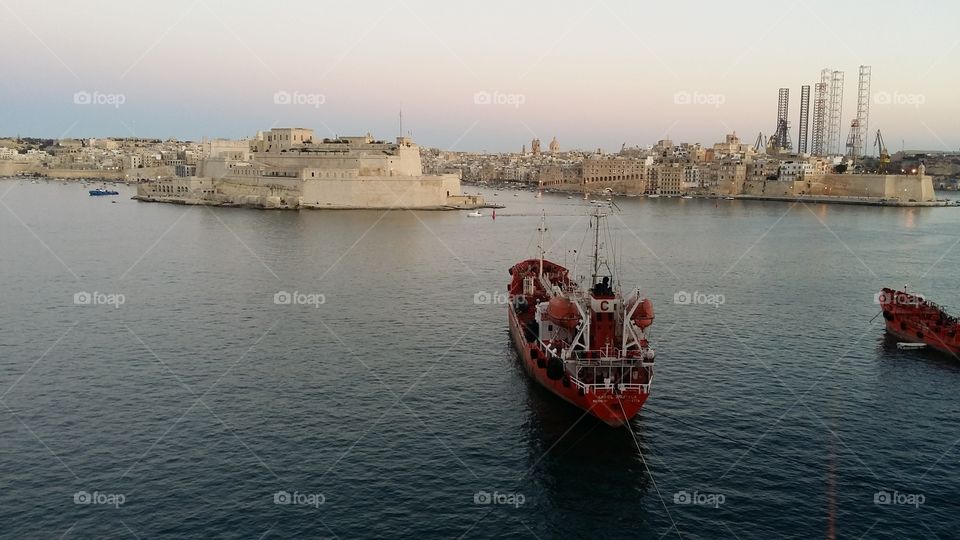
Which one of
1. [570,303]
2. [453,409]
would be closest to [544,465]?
[453,409]

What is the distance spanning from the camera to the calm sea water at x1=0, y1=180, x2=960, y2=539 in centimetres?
1228

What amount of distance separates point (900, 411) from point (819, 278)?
63.6 ft

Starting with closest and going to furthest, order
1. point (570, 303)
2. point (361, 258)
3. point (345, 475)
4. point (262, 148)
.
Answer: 1. point (345, 475)
2. point (570, 303)
3. point (361, 258)
4. point (262, 148)

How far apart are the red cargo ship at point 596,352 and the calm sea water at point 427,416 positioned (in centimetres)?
53

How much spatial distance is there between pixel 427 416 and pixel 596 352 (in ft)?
14.0

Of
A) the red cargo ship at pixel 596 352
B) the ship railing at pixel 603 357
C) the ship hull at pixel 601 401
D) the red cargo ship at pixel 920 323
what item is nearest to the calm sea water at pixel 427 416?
the ship hull at pixel 601 401

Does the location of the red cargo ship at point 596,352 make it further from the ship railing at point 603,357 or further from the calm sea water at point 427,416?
the calm sea water at point 427,416

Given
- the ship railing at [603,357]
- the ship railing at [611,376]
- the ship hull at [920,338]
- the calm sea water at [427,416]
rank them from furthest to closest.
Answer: the ship hull at [920,338], the ship railing at [603,357], the ship railing at [611,376], the calm sea water at [427,416]

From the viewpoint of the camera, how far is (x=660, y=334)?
2373 centimetres

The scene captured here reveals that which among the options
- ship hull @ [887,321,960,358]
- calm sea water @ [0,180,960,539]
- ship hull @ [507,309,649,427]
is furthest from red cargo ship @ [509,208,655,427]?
ship hull @ [887,321,960,358]

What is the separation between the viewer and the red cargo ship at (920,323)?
22.1 meters

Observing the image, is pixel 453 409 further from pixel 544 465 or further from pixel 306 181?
pixel 306 181

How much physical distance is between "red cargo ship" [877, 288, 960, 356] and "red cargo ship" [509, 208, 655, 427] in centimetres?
1014

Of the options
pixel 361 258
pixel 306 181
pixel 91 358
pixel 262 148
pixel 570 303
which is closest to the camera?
pixel 570 303
